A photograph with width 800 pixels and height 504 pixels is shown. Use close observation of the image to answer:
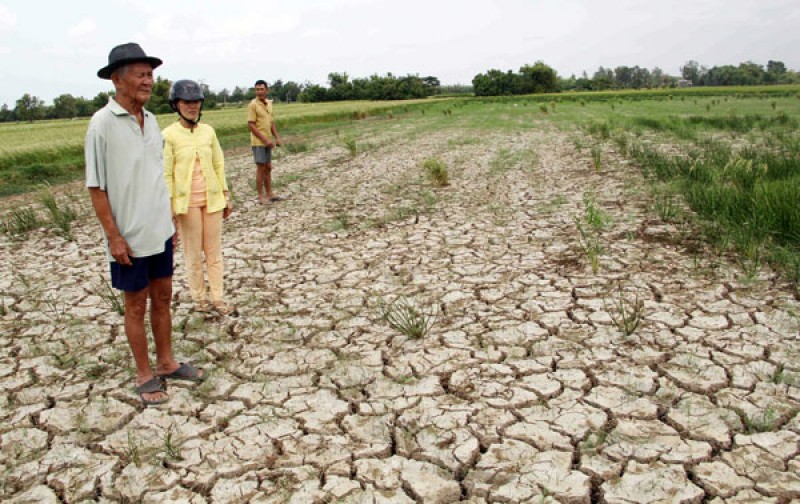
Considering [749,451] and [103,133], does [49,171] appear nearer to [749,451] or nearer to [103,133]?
[103,133]

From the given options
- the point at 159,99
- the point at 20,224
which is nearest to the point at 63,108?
the point at 159,99

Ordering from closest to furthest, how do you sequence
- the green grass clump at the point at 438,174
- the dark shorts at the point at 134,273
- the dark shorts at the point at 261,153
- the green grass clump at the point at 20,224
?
the dark shorts at the point at 134,273
the green grass clump at the point at 20,224
the dark shorts at the point at 261,153
the green grass clump at the point at 438,174

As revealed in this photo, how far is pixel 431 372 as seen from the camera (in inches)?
134

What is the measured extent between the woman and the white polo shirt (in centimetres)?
81

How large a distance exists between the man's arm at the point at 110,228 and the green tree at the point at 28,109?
6651 centimetres

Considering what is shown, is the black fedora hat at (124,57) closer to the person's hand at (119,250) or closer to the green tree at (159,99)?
the person's hand at (119,250)

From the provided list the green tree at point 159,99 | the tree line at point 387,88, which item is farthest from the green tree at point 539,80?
the green tree at point 159,99

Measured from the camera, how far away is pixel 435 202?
26.1 ft

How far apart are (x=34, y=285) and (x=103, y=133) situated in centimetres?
326

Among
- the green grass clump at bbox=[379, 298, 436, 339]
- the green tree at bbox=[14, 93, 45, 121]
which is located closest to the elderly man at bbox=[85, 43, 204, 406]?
the green grass clump at bbox=[379, 298, 436, 339]

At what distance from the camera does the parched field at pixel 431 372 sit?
Result: 250cm

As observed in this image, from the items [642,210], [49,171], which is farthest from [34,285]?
[49,171]

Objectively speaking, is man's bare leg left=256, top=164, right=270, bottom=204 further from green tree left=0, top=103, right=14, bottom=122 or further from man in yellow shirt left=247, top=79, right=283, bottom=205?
green tree left=0, top=103, right=14, bottom=122

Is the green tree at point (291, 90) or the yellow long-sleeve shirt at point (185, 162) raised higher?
the green tree at point (291, 90)
